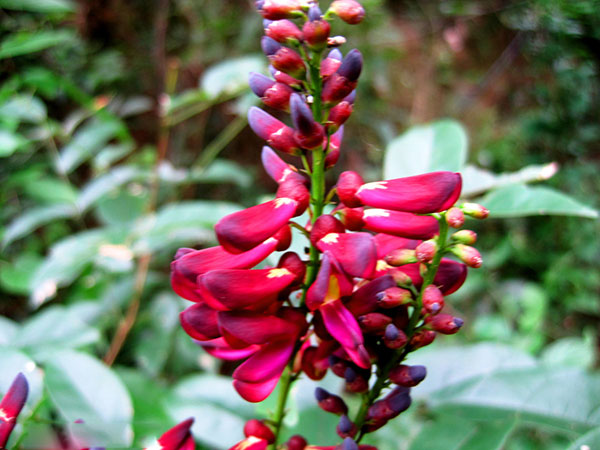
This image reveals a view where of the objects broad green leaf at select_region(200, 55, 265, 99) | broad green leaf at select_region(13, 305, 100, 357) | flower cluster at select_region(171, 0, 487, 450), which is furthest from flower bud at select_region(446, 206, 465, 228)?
broad green leaf at select_region(200, 55, 265, 99)

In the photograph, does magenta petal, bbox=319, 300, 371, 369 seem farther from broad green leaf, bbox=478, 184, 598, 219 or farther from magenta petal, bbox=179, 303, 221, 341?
broad green leaf, bbox=478, 184, 598, 219

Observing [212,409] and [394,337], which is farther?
[212,409]

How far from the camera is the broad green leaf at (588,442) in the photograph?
54 cm

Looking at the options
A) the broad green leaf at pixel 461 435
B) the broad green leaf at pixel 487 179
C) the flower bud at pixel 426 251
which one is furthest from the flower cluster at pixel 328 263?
the broad green leaf at pixel 487 179

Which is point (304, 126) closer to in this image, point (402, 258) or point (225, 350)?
point (402, 258)

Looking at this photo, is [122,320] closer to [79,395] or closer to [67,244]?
[67,244]

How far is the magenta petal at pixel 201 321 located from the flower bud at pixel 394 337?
0.17 metres

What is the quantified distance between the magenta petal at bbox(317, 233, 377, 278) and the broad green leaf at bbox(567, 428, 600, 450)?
32cm

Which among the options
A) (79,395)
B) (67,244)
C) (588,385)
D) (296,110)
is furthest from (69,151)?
(588,385)

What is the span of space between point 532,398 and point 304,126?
22.2 inches

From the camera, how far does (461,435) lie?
2.13ft

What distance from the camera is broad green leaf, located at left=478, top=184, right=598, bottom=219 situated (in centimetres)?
72

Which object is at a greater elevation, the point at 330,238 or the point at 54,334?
the point at 330,238

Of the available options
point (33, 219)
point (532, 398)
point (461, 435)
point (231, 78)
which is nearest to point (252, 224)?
point (461, 435)
